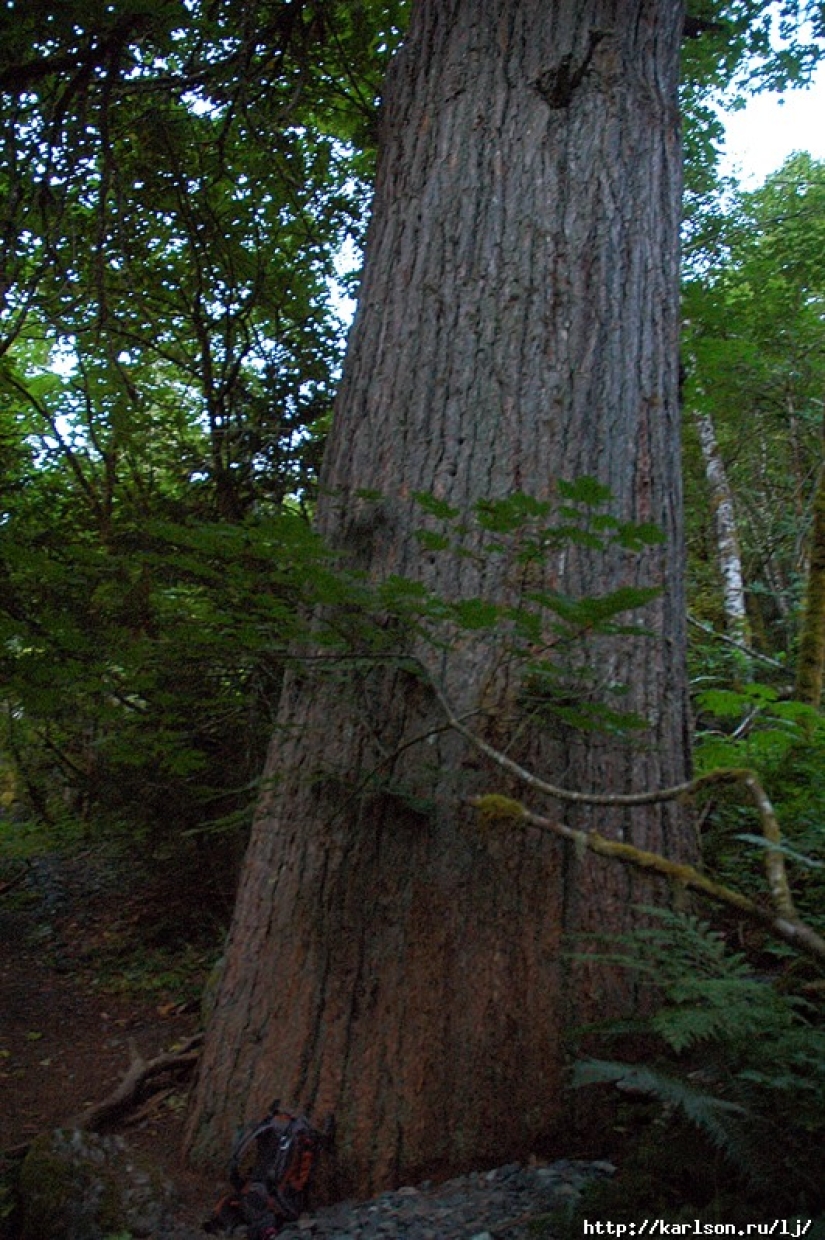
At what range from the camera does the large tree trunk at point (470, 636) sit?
95.3 inches

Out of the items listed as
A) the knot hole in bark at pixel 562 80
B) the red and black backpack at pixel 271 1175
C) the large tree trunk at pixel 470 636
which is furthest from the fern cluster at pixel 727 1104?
the knot hole in bark at pixel 562 80

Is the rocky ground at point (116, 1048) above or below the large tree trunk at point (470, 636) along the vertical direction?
below

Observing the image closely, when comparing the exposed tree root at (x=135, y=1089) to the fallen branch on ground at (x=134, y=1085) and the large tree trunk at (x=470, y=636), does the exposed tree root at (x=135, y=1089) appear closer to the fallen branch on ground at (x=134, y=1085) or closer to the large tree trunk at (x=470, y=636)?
the fallen branch on ground at (x=134, y=1085)

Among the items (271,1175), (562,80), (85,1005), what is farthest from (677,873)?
(85,1005)

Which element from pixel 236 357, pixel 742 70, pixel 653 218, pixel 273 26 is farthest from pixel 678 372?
pixel 742 70

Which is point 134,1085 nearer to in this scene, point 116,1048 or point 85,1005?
point 116,1048

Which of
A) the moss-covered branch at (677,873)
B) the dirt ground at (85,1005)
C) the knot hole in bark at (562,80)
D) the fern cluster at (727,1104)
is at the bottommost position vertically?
the dirt ground at (85,1005)

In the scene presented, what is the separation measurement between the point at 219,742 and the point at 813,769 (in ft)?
10.8

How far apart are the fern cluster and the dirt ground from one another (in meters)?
1.29

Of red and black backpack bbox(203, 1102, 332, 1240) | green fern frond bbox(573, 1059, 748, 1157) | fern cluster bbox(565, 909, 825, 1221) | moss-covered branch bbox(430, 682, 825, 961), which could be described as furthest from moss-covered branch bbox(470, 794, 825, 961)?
red and black backpack bbox(203, 1102, 332, 1240)

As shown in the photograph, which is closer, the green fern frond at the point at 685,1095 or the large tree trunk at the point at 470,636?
the green fern frond at the point at 685,1095

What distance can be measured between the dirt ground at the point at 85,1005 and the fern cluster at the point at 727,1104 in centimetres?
129

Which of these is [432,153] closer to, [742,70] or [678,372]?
[678,372]

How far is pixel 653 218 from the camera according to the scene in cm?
327
